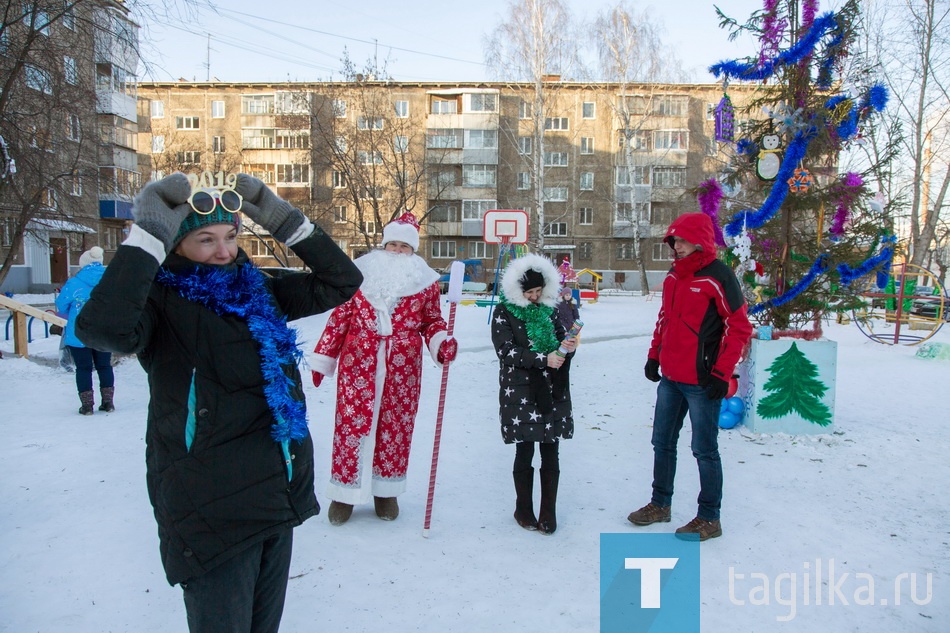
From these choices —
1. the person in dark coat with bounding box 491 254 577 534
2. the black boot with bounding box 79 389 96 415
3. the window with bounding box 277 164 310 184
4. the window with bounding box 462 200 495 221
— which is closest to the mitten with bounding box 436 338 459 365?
the person in dark coat with bounding box 491 254 577 534

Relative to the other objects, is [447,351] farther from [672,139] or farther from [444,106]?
[444,106]

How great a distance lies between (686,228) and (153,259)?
10.4 ft

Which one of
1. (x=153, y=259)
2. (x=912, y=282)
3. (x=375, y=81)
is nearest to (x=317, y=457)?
(x=153, y=259)

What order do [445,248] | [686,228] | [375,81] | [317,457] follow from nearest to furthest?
[686,228] → [317,457] → [375,81] → [445,248]

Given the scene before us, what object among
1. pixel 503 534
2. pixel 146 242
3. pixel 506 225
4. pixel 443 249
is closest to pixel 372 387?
pixel 503 534

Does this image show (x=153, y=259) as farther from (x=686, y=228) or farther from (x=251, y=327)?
(x=686, y=228)

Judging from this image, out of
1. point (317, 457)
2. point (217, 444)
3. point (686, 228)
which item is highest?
point (686, 228)

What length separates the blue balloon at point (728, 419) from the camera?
21.4 feet

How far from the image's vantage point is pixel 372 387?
13.6 feet

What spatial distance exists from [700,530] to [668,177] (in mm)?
45270

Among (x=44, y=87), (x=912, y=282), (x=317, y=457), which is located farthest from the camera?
(x=912, y=282)

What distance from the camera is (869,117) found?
641 centimetres

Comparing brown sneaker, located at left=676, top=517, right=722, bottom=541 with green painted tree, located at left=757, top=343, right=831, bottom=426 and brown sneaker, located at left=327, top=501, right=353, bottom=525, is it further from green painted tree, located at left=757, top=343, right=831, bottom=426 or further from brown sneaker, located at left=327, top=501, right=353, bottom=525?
green painted tree, located at left=757, top=343, right=831, bottom=426

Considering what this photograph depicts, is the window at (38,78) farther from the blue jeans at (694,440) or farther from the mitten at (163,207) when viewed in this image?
the blue jeans at (694,440)
